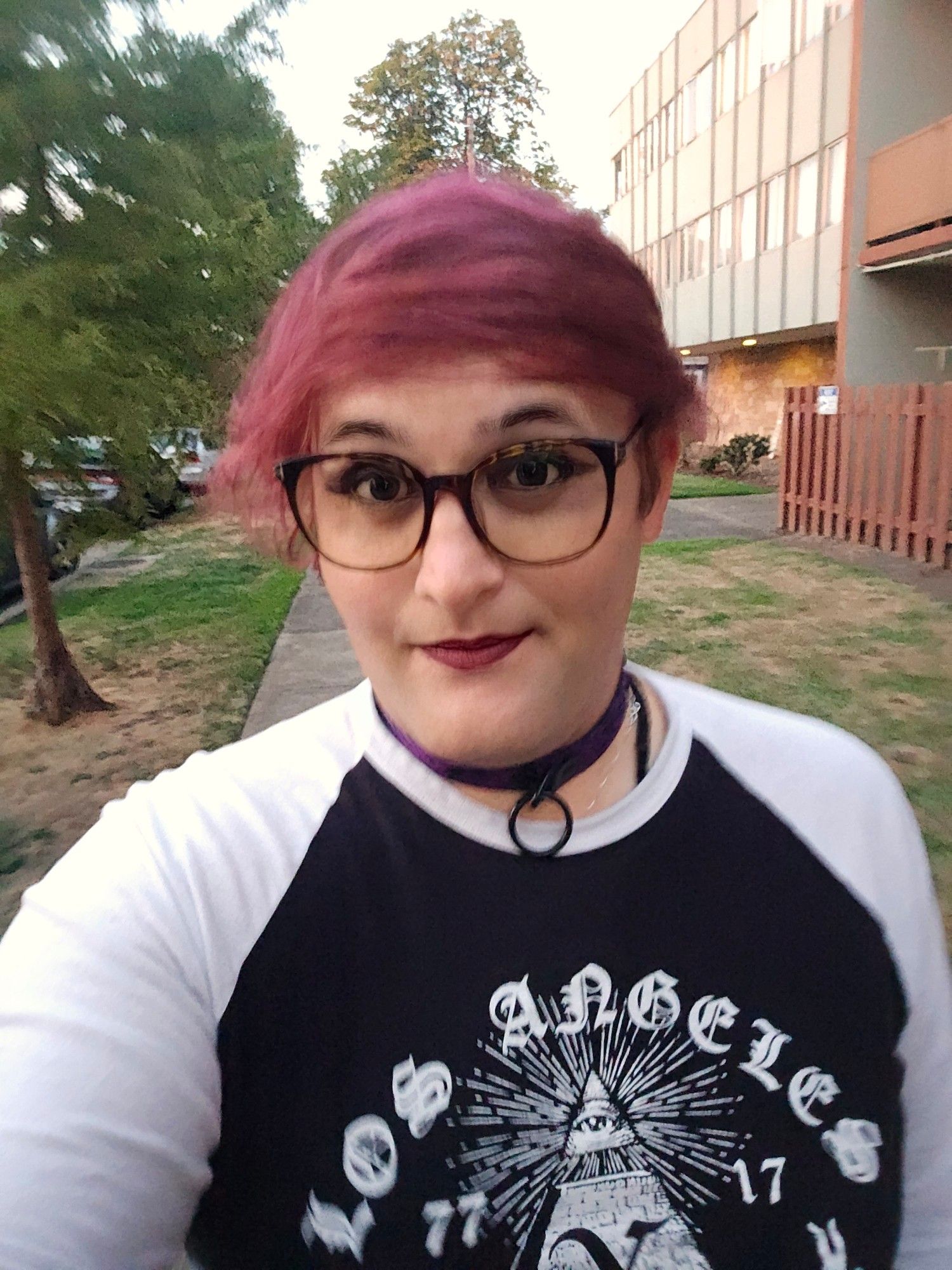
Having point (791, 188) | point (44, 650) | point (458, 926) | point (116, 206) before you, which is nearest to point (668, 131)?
A: point (791, 188)

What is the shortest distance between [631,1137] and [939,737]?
4.15 meters

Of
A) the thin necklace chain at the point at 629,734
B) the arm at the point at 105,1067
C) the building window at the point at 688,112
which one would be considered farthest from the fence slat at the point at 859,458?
the building window at the point at 688,112

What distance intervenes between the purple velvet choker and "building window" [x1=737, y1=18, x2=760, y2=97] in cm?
2105

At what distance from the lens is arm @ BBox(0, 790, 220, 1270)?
0.83 m

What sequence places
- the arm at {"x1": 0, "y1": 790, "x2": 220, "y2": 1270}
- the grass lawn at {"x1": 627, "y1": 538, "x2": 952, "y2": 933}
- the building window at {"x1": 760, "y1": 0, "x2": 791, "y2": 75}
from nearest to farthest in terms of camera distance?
1. the arm at {"x1": 0, "y1": 790, "x2": 220, "y2": 1270}
2. the grass lawn at {"x1": 627, "y1": 538, "x2": 952, "y2": 933}
3. the building window at {"x1": 760, "y1": 0, "x2": 791, "y2": 75}

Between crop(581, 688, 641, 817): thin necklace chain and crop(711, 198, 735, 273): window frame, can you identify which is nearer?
crop(581, 688, 641, 817): thin necklace chain

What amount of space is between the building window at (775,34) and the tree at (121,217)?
1645 cm

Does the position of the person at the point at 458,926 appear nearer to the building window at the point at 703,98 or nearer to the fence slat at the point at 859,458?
the fence slat at the point at 859,458

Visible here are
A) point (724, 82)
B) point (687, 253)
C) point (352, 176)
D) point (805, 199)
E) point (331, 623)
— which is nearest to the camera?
point (331, 623)

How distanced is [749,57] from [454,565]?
2194cm

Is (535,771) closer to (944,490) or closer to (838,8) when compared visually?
(944,490)

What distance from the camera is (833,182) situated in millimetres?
16016

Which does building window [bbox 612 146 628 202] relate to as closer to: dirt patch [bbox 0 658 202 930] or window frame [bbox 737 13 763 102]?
window frame [bbox 737 13 763 102]

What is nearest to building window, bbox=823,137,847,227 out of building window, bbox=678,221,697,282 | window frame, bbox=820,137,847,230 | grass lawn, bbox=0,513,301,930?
Answer: window frame, bbox=820,137,847,230
